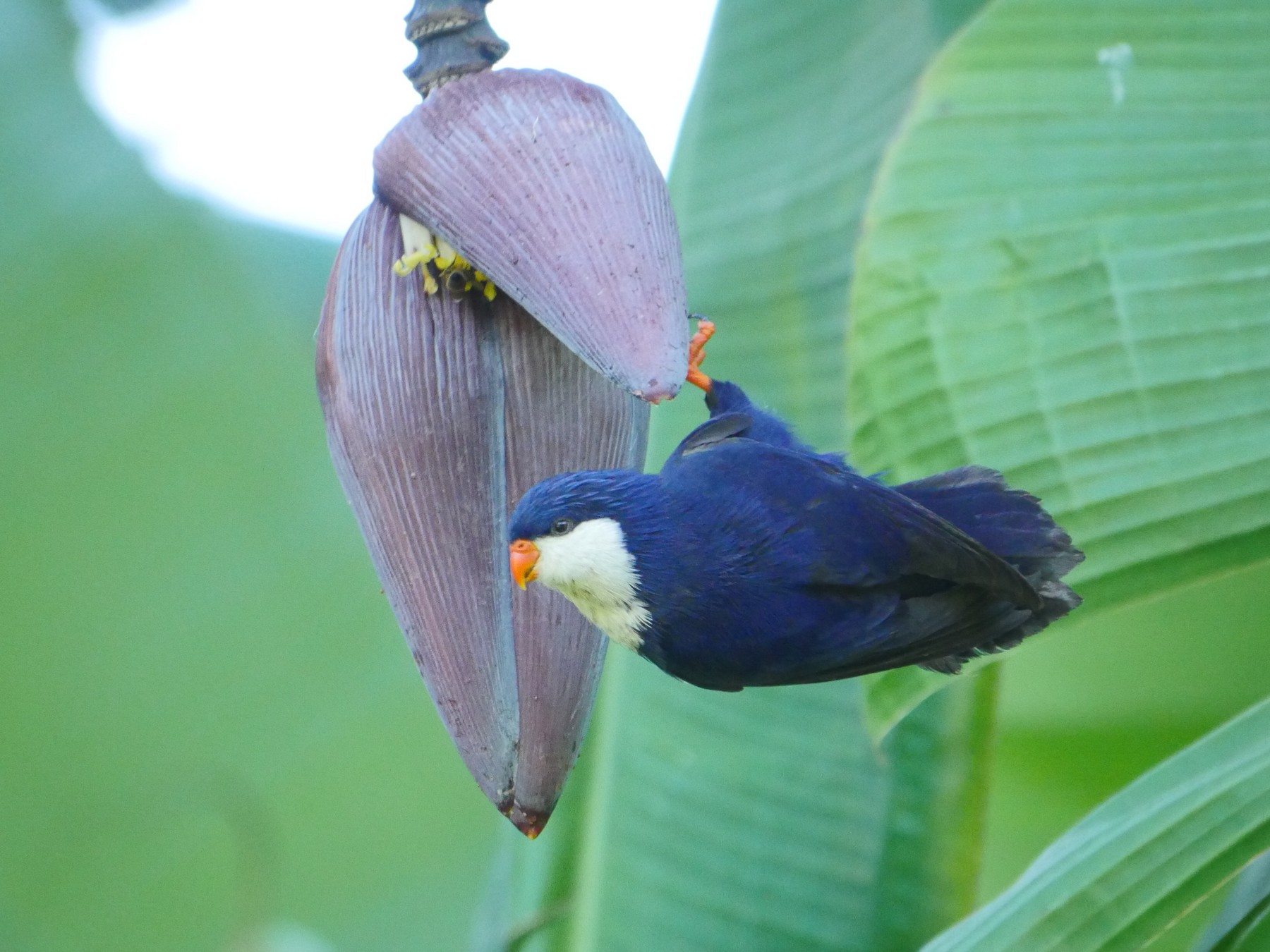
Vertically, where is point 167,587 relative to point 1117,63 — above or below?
below

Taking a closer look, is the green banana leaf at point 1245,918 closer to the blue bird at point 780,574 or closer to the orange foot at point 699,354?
the blue bird at point 780,574

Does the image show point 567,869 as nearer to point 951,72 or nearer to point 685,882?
point 685,882

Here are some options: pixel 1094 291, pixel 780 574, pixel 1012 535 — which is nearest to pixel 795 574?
pixel 780 574

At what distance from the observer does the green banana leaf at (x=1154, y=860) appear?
1.77 feet

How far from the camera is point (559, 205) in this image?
421mm

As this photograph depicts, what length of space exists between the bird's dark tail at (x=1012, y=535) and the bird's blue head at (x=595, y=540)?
13 cm

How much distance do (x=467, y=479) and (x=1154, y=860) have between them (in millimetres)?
332

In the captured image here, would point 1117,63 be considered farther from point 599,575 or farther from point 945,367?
point 599,575

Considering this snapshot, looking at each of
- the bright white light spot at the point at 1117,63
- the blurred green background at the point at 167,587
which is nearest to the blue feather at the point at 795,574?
the bright white light spot at the point at 1117,63

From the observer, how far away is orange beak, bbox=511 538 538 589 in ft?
1.45

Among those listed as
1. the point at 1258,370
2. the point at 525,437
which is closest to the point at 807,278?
the point at 1258,370

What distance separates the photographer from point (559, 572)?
1.48 ft

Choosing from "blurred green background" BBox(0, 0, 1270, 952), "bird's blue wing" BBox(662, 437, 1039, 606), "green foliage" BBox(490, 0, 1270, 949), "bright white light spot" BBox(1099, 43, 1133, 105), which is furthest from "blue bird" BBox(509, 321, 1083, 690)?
"blurred green background" BBox(0, 0, 1270, 952)

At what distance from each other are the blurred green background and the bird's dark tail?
108 cm
